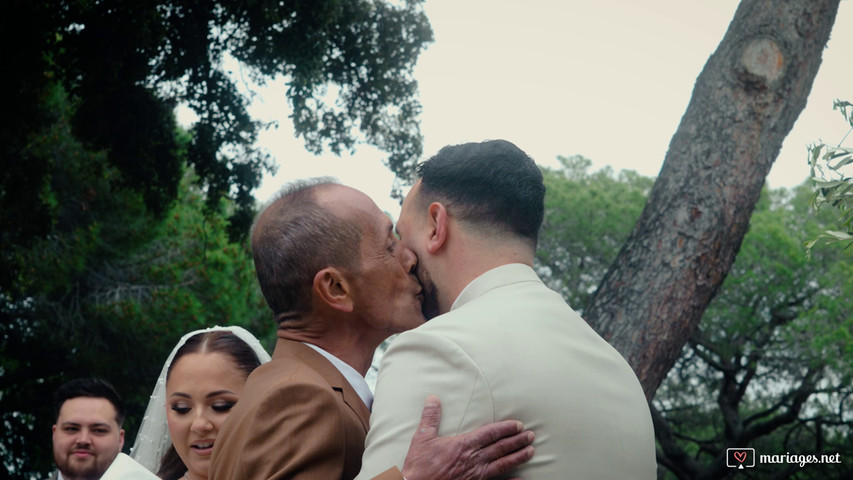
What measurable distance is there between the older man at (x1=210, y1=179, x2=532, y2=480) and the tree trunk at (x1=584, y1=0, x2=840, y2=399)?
4.69 meters

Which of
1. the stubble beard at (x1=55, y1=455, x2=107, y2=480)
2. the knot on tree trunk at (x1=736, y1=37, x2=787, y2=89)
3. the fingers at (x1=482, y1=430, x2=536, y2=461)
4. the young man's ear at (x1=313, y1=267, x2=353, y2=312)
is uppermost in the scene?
the knot on tree trunk at (x1=736, y1=37, x2=787, y2=89)

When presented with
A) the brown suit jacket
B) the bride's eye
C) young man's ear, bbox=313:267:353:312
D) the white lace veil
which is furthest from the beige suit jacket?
the white lace veil

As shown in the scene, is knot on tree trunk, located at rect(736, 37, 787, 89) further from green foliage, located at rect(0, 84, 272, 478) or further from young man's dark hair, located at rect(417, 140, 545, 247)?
green foliage, located at rect(0, 84, 272, 478)

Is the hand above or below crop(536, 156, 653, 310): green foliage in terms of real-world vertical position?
below

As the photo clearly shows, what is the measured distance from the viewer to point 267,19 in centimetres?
1046

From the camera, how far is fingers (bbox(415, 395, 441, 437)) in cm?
214

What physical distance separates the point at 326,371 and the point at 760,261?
925 inches

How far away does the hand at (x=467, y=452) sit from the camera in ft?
6.91

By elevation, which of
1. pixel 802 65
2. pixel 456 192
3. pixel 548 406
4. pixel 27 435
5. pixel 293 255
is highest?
pixel 802 65

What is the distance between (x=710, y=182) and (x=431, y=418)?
6.05 metres

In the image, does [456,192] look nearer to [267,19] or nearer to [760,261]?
[267,19]

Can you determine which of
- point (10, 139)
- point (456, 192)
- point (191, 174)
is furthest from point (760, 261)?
point (456, 192)

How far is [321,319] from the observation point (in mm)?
2832
